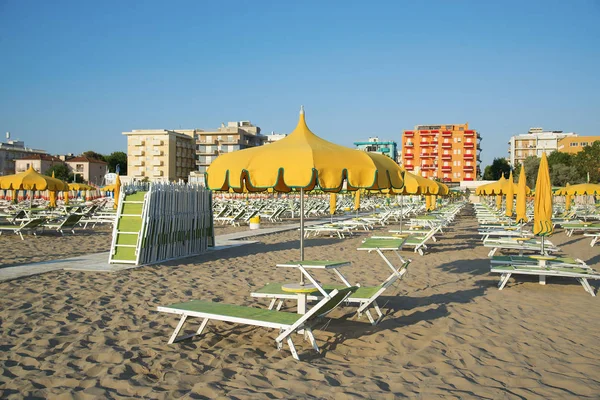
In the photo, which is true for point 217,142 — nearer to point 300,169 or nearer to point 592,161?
point 592,161

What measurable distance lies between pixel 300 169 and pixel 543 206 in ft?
17.2

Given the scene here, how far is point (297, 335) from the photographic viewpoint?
16.5 ft

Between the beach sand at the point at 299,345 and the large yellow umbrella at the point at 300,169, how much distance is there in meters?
1.52

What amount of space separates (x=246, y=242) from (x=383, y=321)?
8793mm

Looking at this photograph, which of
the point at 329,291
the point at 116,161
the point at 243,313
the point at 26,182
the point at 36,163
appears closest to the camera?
the point at 243,313

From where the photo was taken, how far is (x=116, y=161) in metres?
101

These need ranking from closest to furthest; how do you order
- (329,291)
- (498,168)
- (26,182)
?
(329,291) < (26,182) < (498,168)

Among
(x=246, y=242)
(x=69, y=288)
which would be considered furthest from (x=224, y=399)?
(x=246, y=242)

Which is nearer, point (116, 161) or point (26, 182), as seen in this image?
point (26, 182)

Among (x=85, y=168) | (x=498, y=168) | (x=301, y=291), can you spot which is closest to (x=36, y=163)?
(x=85, y=168)

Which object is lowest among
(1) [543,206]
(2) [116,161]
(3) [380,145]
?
(1) [543,206]

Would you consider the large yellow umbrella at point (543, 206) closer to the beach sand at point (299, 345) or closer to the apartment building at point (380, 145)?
the beach sand at point (299, 345)

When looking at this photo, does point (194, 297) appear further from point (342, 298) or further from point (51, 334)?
point (342, 298)

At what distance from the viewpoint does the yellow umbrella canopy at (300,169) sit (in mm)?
4453
